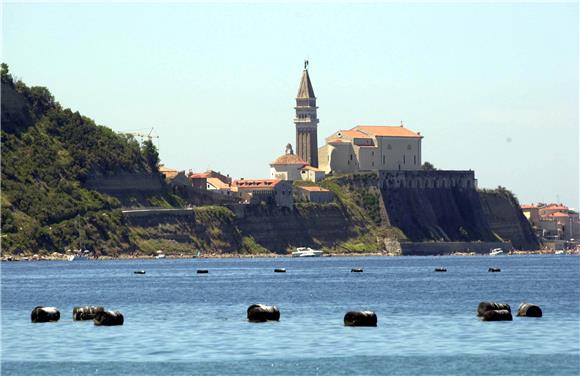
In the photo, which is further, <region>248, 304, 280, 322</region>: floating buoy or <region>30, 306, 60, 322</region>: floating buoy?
<region>30, 306, 60, 322</region>: floating buoy

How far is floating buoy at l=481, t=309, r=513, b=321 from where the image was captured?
252 ft

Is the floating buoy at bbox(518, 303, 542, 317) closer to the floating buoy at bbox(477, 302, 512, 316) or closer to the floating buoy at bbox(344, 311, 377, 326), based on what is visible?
the floating buoy at bbox(477, 302, 512, 316)

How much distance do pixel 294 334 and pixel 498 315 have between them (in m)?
11.5

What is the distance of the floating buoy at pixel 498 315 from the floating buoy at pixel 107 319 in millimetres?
18524

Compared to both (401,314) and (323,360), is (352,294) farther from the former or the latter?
(323,360)

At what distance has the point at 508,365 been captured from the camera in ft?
193

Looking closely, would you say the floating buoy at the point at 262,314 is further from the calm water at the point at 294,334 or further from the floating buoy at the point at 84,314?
the floating buoy at the point at 84,314

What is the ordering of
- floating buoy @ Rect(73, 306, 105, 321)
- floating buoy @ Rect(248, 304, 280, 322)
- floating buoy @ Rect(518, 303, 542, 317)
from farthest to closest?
1. floating buoy @ Rect(518, 303, 542, 317)
2. floating buoy @ Rect(73, 306, 105, 321)
3. floating buoy @ Rect(248, 304, 280, 322)

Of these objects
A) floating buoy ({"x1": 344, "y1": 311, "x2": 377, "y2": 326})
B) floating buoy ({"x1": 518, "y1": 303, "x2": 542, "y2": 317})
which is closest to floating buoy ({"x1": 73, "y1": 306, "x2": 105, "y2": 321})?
floating buoy ({"x1": 344, "y1": 311, "x2": 377, "y2": 326})

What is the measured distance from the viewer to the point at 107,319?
75.9 metres

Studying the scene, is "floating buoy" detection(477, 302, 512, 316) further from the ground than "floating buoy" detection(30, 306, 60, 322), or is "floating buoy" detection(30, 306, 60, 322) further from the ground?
"floating buoy" detection(477, 302, 512, 316)

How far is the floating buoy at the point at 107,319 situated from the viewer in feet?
249

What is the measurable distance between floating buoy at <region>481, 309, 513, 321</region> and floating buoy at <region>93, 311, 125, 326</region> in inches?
729

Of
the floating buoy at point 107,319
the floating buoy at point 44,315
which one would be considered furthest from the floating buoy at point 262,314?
the floating buoy at point 44,315
